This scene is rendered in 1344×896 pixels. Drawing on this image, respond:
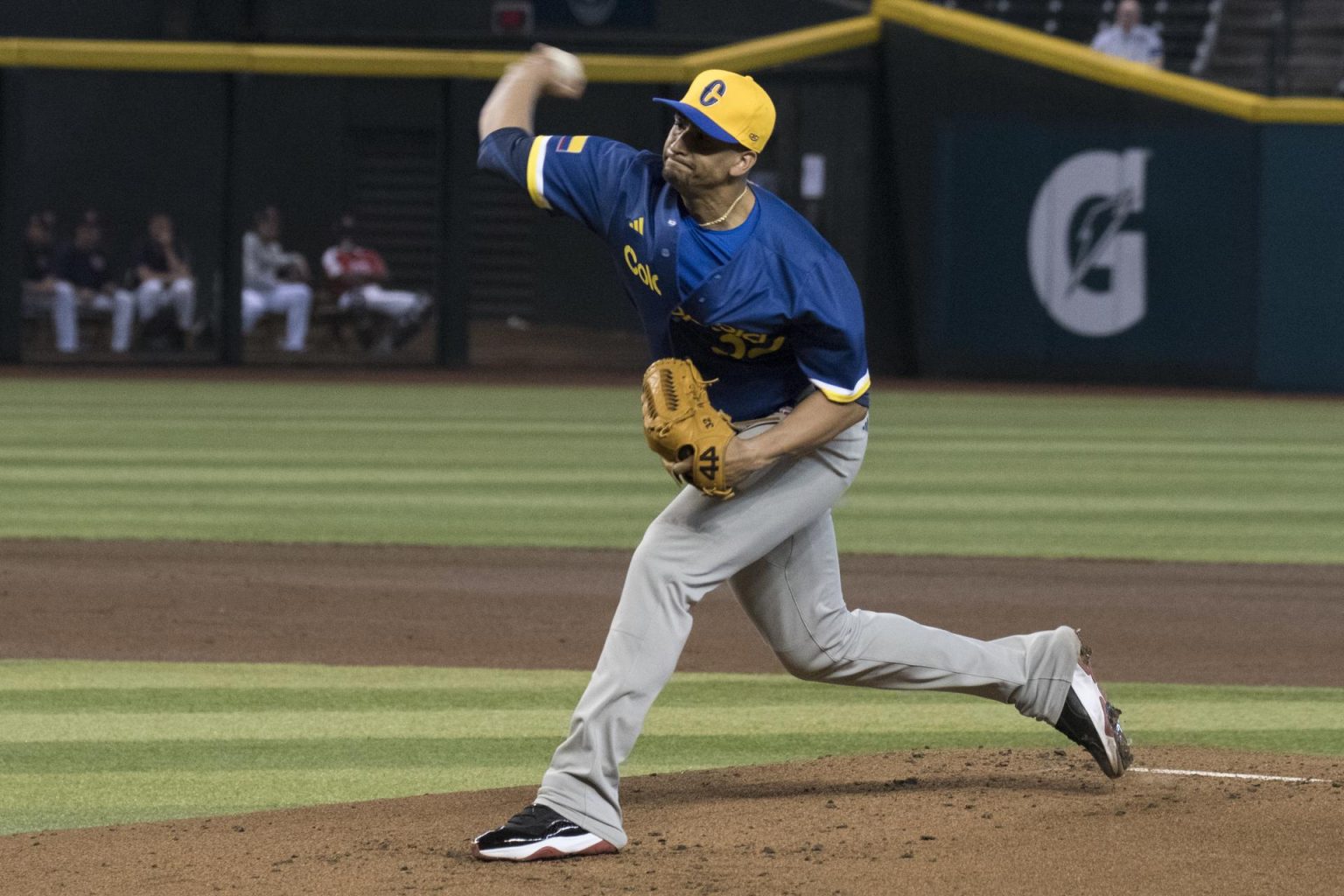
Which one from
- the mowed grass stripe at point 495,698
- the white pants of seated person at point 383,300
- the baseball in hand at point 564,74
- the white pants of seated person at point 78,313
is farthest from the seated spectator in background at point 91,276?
the baseball in hand at point 564,74

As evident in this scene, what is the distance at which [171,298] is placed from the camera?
21312mm

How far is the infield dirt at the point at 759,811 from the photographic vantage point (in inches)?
158

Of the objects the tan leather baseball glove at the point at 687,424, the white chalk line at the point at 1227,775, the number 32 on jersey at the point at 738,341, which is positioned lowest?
the white chalk line at the point at 1227,775

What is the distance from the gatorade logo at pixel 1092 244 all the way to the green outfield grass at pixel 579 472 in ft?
4.81

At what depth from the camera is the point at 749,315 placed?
13.5 ft

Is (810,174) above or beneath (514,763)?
above

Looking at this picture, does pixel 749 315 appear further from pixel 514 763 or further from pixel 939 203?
pixel 939 203

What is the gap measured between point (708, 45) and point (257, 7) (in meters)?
5.76

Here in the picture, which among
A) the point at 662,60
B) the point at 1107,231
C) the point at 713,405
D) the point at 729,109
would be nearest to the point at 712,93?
the point at 729,109

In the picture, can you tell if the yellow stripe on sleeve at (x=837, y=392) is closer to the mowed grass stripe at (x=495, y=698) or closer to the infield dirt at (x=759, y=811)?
the infield dirt at (x=759, y=811)

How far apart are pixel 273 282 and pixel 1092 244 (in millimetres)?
8938

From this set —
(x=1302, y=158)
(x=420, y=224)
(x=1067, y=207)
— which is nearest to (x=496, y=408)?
(x=420, y=224)

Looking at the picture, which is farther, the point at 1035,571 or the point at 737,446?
the point at 1035,571

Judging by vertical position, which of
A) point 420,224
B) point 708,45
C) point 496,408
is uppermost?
point 708,45
